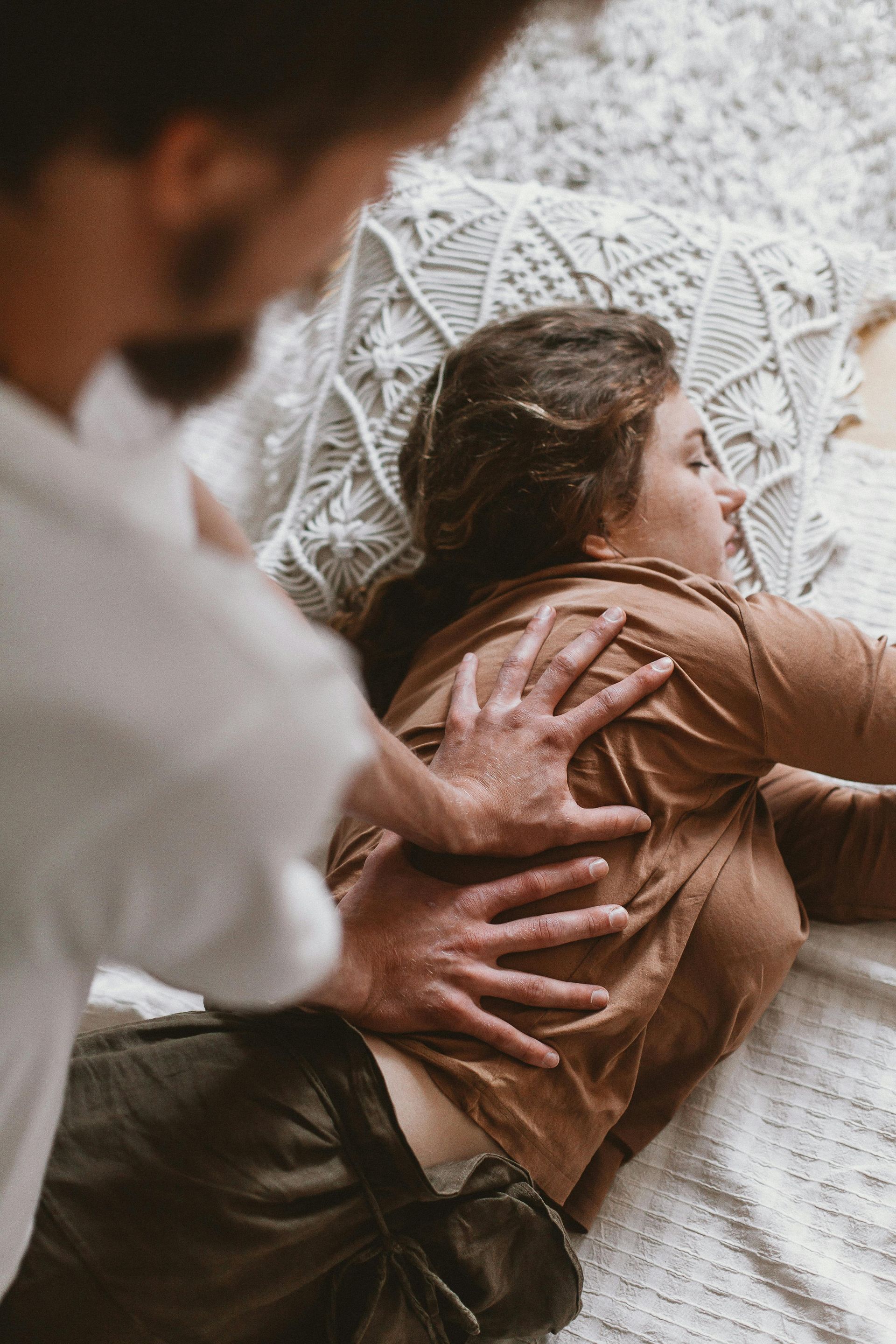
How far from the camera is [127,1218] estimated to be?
772 mm

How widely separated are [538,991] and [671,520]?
51 centimetres

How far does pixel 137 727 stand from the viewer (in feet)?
1.27

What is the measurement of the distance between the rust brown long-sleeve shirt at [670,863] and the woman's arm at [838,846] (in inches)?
2.5

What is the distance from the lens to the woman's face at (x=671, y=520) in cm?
112

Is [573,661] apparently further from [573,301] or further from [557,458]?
[573,301]

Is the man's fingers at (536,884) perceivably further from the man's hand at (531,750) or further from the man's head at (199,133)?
the man's head at (199,133)

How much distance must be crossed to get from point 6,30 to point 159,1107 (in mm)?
700

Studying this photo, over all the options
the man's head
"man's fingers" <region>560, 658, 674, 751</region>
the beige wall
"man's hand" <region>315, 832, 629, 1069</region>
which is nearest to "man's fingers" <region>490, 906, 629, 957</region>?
"man's hand" <region>315, 832, 629, 1069</region>

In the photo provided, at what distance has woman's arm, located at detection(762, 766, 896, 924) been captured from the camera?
1061mm

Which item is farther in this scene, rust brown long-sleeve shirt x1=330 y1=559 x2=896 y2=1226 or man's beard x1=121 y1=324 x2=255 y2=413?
rust brown long-sleeve shirt x1=330 y1=559 x2=896 y2=1226

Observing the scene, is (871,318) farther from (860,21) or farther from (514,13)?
(514,13)

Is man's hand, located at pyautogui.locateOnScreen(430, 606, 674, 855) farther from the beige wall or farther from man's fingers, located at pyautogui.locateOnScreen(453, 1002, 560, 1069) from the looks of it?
the beige wall

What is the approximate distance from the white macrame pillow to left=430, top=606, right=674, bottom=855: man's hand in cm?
34

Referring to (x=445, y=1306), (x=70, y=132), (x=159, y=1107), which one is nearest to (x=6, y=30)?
(x=70, y=132)
